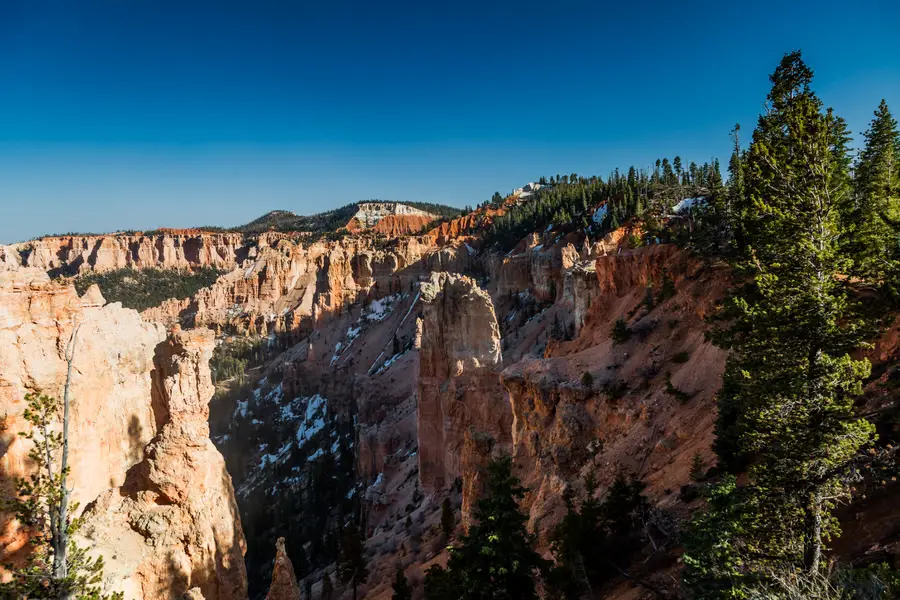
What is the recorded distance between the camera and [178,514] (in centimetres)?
1335

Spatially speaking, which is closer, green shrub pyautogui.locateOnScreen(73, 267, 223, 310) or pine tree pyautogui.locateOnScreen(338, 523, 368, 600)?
pine tree pyautogui.locateOnScreen(338, 523, 368, 600)

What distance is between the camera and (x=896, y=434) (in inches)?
393

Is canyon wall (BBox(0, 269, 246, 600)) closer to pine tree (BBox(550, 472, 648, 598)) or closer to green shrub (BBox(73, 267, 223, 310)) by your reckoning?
pine tree (BBox(550, 472, 648, 598))

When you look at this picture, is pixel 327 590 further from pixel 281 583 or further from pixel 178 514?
pixel 178 514

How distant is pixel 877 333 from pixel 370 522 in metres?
38.9

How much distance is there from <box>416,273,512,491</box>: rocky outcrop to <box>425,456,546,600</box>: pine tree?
21096 millimetres

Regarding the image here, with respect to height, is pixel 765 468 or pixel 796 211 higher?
pixel 796 211

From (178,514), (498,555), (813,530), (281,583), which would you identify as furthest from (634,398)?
(178,514)

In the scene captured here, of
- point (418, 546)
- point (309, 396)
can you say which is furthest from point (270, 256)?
point (418, 546)

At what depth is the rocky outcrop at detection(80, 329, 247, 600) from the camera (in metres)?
12.1

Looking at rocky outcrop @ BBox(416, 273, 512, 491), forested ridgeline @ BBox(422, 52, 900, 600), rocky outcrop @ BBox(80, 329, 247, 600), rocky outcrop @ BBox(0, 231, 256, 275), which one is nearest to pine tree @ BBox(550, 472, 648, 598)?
forested ridgeline @ BBox(422, 52, 900, 600)

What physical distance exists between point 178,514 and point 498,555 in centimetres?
893

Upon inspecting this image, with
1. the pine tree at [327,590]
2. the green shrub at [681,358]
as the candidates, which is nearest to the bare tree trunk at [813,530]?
the green shrub at [681,358]

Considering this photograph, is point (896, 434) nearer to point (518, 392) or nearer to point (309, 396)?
point (518, 392)
